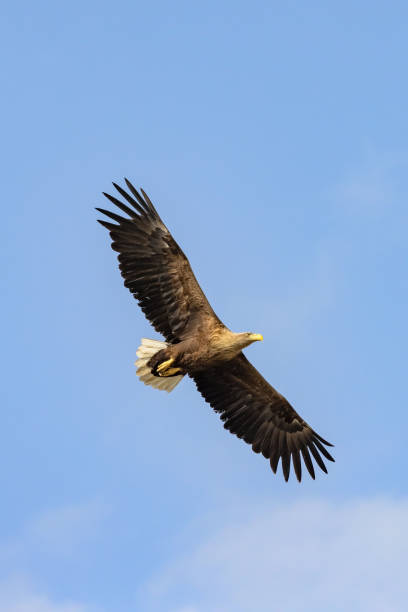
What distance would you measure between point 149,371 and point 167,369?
2.66ft

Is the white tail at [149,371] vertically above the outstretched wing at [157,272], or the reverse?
the outstretched wing at [157,272]

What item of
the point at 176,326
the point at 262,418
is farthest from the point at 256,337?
the point at 262,418

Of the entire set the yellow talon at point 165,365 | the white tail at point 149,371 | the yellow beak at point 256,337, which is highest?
the yellow beak at point 256,337

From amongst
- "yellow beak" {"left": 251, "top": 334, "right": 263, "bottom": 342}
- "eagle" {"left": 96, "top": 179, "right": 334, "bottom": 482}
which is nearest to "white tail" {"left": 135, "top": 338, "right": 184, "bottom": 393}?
"eagle" {"left": 96, "top": 179, "right": 334, "bottom": 482}

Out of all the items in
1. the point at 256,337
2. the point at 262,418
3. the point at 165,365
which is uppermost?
the point at 262,418

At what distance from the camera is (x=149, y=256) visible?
53.5 feet

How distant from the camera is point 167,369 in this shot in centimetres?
1608

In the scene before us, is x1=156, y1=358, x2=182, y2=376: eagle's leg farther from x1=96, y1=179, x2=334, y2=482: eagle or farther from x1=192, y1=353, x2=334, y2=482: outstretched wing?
x1=192, y1=353, x2=334, y2=482: outstretched wing

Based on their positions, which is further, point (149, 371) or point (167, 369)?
point (149, 371)

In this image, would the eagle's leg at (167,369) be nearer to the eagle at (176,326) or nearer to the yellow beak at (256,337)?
the eagle at (176,326)

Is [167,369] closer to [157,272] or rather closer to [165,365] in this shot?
[165,365]

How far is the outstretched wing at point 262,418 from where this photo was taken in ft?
56.3

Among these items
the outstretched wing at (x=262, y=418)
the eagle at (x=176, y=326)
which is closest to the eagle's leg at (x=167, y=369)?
the eagle at (x=176, y=326)

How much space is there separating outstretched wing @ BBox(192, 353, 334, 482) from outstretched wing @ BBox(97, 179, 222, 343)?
47.8 inches
